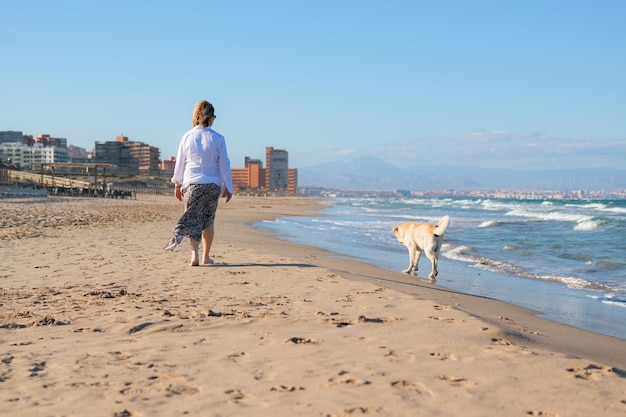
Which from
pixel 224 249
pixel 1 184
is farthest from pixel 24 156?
pixel 224 249

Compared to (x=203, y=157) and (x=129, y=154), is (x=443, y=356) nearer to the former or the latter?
(x=203, y=157)

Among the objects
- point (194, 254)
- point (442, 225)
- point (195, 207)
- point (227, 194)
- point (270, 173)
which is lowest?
point (194, 254)

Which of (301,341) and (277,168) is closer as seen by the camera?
(301,341)

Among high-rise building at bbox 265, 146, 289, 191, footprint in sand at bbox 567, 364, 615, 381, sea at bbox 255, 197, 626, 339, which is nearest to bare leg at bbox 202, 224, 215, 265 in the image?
sea at bbox 255, 197, 626, 339

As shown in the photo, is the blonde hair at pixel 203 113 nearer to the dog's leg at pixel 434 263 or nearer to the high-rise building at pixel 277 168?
the dog's leg at pixel 434 263

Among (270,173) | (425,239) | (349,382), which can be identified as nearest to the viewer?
(349,382)

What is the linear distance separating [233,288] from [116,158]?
15212 cm

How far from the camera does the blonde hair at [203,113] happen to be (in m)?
6.33

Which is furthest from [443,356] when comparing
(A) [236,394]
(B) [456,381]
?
(A) [236,394]

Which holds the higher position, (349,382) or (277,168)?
(277,168)

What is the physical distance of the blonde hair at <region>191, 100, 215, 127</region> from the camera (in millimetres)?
6326

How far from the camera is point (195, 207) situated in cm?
633

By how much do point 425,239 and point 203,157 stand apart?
3445 mm

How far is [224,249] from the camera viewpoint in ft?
28.9
